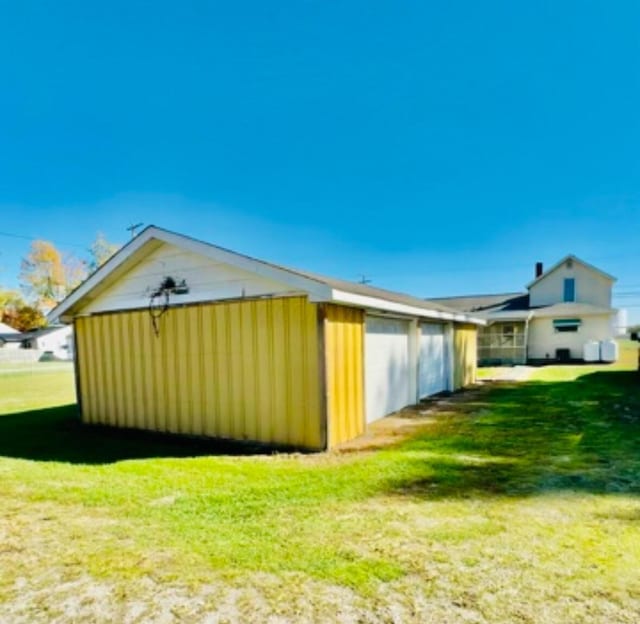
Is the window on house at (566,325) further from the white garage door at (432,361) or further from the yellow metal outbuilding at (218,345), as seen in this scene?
the yellow metal outbuilding at (218,345)

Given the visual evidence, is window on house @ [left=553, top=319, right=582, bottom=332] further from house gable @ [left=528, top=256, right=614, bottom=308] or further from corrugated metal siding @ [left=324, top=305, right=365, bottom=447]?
corrugated metal siding @ [left=324, top=305, right=365, bottom=447]

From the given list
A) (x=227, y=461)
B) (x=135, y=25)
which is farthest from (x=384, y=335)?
(x=135, y=25)

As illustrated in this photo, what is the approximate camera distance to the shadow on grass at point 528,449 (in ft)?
13.2

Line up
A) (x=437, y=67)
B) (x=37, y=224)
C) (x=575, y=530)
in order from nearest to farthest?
(x=575, y=530) < (x=437, y=67) < (x=37, y=224)

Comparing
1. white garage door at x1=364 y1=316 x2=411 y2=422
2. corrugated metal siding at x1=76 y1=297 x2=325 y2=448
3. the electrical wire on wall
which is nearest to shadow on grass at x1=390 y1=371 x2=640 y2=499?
white garage door at x1=364 y1=316 x2=411 y2=422

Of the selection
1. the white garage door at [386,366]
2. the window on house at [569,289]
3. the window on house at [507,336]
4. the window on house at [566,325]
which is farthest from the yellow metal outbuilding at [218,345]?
the window on house at [569,289]

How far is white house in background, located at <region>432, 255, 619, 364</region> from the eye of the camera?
21.5 m

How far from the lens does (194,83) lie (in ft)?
38.0

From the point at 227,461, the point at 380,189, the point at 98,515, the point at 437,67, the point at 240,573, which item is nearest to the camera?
the point at 240,573

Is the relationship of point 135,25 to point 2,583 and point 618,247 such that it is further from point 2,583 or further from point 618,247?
point 618,247

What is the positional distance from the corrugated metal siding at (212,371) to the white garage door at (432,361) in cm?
476

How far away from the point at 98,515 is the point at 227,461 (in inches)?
73.7

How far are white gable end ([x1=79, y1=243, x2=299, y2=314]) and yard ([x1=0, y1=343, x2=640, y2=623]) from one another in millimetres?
2469

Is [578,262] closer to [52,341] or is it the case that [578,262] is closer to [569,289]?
[569,289]
